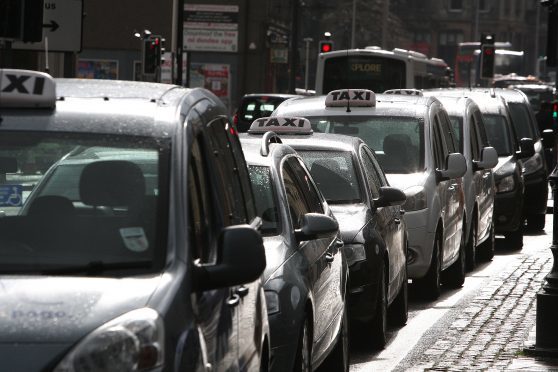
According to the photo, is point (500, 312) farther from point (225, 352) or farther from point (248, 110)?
point (248, 110)

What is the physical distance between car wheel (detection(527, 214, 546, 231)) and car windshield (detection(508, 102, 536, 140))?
1.21 metres

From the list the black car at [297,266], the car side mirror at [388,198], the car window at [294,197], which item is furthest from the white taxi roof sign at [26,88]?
the car side mirror at [388,198]

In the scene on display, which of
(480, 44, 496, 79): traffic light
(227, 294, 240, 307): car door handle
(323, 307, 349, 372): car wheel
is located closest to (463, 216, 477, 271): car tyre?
(323, 307, 349, 372): car wheel

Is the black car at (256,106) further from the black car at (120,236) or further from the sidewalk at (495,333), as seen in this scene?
the black car at (120,236)

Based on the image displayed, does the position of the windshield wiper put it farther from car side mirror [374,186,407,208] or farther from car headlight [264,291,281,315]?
car side mirror [374,186,407,208]

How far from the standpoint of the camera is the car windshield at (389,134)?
14781 millimetres

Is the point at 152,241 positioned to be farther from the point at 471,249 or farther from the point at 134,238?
the point at 471,249

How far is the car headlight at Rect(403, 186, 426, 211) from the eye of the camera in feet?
45.5

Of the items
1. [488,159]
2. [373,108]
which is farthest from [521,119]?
[373,108]

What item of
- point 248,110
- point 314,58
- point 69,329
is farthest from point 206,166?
point 314,58

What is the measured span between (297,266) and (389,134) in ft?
23.0

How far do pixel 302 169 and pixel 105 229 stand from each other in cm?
400

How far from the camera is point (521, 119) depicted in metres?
24.8

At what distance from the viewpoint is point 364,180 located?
11898 mm
